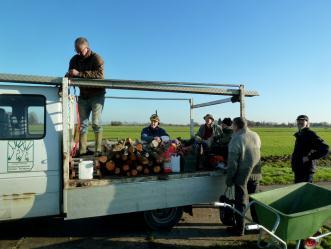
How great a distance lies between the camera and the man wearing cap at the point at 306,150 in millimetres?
6344

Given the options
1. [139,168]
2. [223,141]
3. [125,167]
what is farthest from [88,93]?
[223,141]

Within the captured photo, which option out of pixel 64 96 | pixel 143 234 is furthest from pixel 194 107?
pixel 64 96

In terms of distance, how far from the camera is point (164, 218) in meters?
6.27

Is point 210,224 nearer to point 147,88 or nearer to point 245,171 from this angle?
point 245,171

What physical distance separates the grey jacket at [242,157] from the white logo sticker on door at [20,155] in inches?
122

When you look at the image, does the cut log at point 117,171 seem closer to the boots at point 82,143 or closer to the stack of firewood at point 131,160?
the stack of firewood at point 131,160

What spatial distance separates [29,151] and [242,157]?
3326 millimetres

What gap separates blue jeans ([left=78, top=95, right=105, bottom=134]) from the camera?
6055mm

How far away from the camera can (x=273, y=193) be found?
5.28 metres

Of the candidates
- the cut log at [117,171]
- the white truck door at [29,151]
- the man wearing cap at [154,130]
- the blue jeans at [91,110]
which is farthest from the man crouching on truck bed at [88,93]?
the man wearing cap at [154,130]

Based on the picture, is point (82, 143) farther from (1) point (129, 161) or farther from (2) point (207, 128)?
(2) point (207, 128)

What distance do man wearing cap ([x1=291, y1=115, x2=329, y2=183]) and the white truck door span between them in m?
→ 4.22

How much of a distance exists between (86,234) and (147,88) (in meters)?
2.72

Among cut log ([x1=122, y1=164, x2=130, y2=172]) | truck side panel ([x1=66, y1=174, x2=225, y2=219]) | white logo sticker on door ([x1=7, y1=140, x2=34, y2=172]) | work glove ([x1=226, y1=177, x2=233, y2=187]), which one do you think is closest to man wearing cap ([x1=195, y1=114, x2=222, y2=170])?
truck side panel ([x1=66, y1=174, x2=225, y2=219])
